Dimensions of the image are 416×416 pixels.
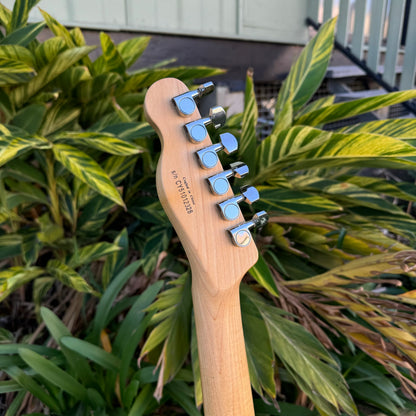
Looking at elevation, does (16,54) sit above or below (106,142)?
above

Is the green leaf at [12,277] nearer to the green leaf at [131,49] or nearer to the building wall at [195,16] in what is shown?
the green leaf at [131,49]

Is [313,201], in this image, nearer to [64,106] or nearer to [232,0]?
→ [64,106]

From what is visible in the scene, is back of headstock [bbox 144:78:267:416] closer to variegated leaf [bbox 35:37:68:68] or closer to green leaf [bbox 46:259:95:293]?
green leaf [bbox 46:259:95:293]

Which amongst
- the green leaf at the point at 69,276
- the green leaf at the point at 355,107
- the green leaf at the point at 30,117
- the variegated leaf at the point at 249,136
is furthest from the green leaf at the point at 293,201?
the green leaf at the point at 30,117

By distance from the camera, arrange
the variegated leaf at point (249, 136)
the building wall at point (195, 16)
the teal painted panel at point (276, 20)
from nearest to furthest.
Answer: the variegated leaf at point (249, 136), the building wall at point (195, 16), the teal painted panel at point (276, 20)

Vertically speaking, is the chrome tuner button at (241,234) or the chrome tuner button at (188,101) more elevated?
the chrome tuner button at (188,101)

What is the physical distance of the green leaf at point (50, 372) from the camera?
23.4 inches

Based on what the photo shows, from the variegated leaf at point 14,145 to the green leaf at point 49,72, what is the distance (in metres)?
0.19

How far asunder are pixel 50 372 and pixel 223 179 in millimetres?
432

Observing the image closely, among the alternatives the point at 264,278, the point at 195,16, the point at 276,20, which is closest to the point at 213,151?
the point at 264,278

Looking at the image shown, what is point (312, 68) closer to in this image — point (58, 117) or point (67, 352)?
point (58, 117)

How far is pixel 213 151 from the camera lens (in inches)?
17.3

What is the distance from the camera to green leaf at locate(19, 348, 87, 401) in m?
0.59

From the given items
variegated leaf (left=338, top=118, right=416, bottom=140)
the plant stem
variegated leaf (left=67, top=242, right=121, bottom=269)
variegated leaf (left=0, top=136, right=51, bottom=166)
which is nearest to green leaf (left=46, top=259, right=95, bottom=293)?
variegated leaf (left=67, top=242, right=121, bottom=269)
